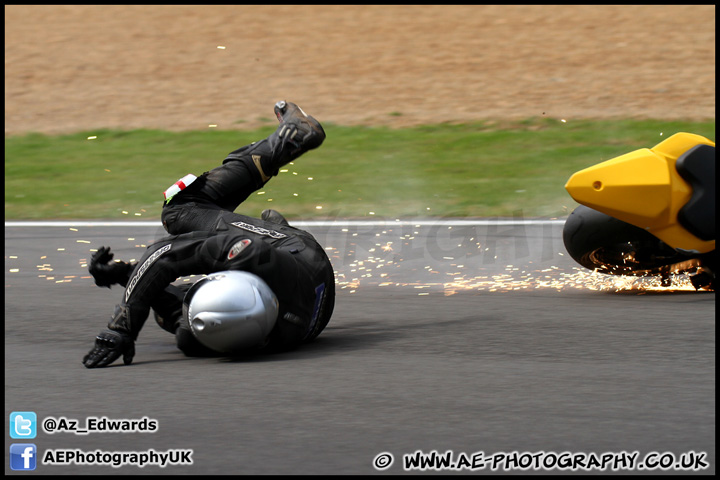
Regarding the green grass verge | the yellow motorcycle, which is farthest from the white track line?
the yellow motorcycle

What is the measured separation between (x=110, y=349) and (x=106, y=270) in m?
0.58

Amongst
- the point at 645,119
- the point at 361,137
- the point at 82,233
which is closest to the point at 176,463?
the point at 82,233

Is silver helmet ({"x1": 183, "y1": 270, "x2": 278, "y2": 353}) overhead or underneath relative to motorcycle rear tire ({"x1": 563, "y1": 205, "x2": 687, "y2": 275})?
overhead

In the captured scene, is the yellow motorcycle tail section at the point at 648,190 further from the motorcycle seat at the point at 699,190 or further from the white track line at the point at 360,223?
the white track line at the point at 360,223

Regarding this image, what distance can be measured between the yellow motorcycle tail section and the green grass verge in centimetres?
393

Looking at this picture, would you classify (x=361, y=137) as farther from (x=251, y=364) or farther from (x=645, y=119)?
(x=251, y=364)

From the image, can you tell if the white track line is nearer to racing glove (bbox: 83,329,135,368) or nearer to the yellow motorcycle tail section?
the yellow motorcycle tail section

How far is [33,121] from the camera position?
17.0 metres

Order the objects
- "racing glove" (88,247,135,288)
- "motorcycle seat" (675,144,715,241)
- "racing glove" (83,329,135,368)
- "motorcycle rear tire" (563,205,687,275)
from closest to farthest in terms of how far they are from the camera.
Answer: "racing glove" (83,329,135,368), "racing glove" (88,247,135,288), "motorcycle seat" (675,144,715,241), "motorcycle rear tire" (563,205,687,275)

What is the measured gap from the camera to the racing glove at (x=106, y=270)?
586cm

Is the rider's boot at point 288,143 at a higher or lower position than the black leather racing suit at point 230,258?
higher

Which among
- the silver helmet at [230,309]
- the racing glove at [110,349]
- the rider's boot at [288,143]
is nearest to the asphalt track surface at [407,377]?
the racing glove at [110,349]

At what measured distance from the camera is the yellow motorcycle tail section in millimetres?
6543

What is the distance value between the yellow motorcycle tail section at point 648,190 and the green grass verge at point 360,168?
12.9 feet
